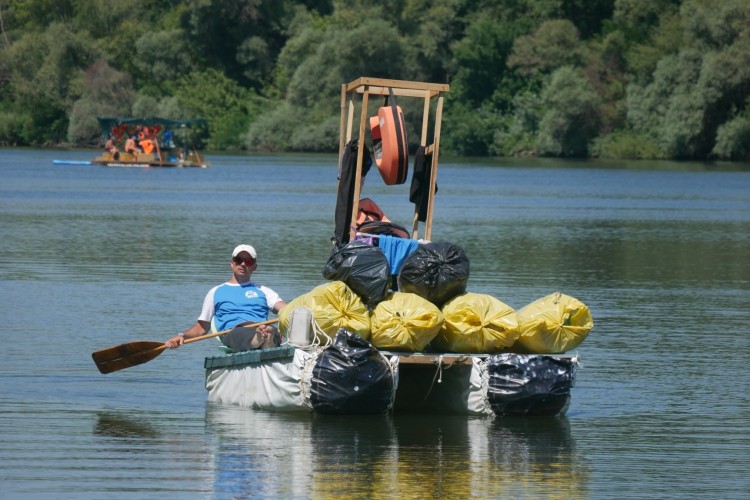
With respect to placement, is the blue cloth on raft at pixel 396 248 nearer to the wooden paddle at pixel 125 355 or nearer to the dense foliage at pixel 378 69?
the wooden paddle at pixel 125 355

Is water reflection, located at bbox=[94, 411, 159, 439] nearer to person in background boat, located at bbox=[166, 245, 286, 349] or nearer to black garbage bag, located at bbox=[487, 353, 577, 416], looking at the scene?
person in background boat, located at bbox=[166, 245, 286, 349]

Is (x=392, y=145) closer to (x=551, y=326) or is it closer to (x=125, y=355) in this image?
(x=551, y=326)

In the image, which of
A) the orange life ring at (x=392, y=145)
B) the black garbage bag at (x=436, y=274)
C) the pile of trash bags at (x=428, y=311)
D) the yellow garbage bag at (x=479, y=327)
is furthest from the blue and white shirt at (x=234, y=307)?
the orange life ring at (x=392, y=145)

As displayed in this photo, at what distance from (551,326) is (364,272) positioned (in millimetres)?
1473

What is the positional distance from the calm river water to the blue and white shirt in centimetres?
70

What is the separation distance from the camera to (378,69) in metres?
91.4

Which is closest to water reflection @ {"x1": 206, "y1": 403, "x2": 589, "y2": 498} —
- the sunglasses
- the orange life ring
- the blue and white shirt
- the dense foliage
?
the blue and white shirt

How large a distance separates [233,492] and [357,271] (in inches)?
112

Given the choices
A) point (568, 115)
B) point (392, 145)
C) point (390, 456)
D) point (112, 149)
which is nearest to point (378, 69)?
point (568, 115)

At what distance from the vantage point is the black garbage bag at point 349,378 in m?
11.6

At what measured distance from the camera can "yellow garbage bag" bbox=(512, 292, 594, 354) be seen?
12.1 metres

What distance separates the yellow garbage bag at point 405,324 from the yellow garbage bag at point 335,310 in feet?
0.34

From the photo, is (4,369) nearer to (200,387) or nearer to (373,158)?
(200,387)

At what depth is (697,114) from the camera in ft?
247
